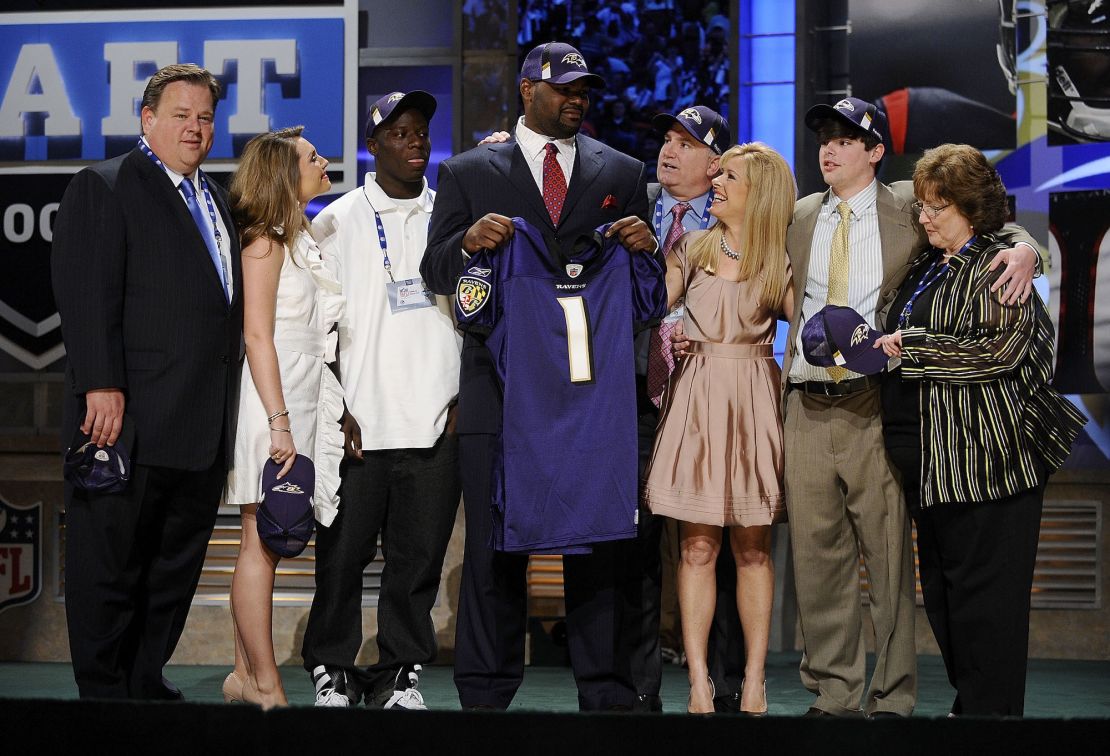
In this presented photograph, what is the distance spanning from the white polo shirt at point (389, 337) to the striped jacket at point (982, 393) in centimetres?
141

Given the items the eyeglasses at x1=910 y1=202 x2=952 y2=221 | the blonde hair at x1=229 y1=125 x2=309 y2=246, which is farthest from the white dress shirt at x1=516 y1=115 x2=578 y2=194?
the eyeglasses at x1=910 y1=202 x2=952 y2=221

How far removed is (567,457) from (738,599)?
79cm

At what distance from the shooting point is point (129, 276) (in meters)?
3.71

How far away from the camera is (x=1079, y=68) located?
595 centimetres

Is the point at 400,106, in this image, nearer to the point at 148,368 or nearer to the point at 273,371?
the point at 273,371

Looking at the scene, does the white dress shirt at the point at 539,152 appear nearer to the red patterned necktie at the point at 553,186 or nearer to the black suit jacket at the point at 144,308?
the red patterned necktie at the point at 553,186

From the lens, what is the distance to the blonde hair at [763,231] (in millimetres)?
4109

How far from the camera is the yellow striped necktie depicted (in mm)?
4078

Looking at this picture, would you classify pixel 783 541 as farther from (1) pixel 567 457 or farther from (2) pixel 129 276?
(2) pixel 129 276

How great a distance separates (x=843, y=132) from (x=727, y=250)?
0.52 meters

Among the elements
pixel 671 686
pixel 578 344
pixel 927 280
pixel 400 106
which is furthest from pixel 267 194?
→ pixel 671 686

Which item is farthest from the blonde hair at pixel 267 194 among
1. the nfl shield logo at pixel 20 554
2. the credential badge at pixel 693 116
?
the nfl shield logo at pixel 20 554

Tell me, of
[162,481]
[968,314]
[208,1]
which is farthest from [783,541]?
[208,1]

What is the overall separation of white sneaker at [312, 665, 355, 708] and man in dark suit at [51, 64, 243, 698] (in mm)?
483
